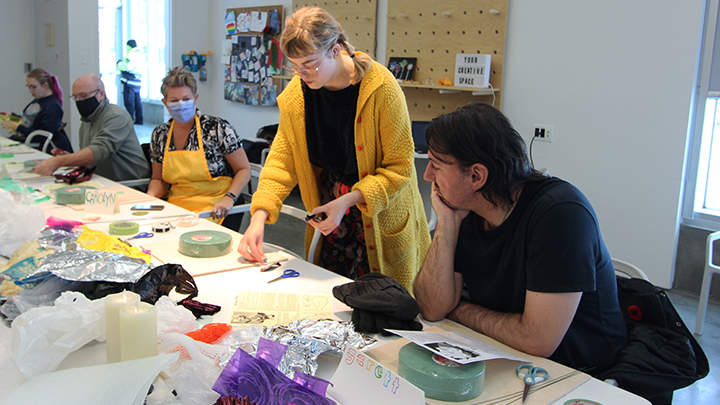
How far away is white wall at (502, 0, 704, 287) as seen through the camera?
3223 mm

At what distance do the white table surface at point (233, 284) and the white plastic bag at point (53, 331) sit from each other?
10 centimetres

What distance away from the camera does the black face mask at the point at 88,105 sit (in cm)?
333

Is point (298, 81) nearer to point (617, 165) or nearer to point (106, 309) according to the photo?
point (106, 309)

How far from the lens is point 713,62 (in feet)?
10.6

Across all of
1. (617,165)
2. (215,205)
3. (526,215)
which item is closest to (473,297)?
(526,215)

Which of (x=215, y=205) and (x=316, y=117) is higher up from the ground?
(x=316, y=117)

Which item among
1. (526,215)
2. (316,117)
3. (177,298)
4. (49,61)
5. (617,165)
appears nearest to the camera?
(526,215)

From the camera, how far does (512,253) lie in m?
1.30

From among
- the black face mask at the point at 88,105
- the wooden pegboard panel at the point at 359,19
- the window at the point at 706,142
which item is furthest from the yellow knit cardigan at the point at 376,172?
the wooden pegboard panel at the point at 359,19

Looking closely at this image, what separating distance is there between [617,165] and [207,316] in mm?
3034

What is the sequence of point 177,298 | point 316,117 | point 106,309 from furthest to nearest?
point 316,117 < point 177,298 < point 106,309

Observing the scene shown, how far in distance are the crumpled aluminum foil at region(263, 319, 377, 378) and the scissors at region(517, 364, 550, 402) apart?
326 millimetres

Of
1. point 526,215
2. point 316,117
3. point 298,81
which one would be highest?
point 298,81

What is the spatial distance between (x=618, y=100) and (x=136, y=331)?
335 cm
